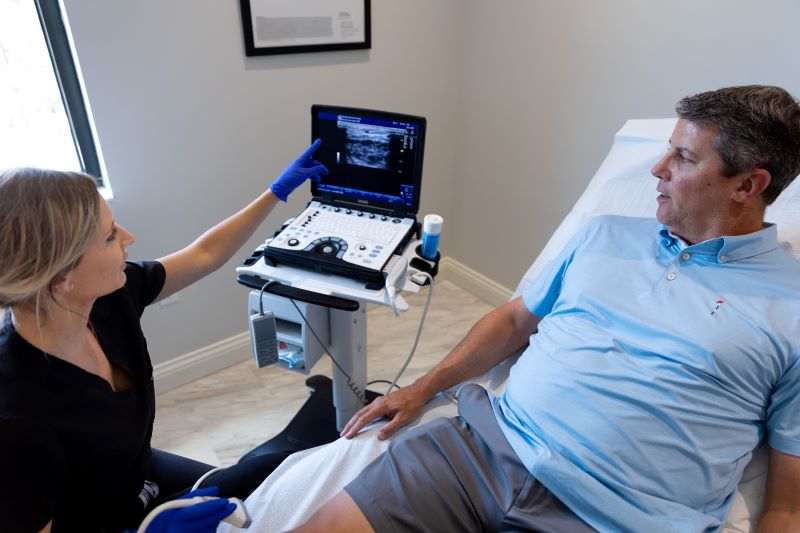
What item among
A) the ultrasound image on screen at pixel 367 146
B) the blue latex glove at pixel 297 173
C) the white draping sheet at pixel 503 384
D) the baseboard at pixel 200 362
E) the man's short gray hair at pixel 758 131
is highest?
the man's short gray hair at pixel 758 131

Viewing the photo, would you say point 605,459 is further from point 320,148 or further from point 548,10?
A: point 548,10

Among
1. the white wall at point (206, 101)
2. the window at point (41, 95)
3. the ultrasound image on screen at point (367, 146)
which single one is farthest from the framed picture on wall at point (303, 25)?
the ultrasound image on screen at point (367, 146)

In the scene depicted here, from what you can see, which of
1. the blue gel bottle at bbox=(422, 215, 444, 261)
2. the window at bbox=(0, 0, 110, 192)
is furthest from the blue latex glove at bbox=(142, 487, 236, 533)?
the window at bbox=(0, 0, 110, 192)

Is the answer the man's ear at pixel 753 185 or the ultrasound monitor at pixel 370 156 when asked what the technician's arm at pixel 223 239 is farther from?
the man's ear at pixel 753 185

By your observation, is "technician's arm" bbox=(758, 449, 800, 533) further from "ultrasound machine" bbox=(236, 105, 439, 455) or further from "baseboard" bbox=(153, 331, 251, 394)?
"baseboard" bbox=(153, 331, 251, 394)

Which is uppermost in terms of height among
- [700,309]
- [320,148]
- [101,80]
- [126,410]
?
[101,80]

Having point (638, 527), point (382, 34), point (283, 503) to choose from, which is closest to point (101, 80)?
point (382, 34)

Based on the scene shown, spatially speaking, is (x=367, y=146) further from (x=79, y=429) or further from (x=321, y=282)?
(x=79, y=429)

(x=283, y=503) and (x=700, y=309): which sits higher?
(x=700, y=309)

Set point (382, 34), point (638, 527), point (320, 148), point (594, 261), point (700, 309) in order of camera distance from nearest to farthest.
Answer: point (638, 527)
point (700, 309)
point (594, 261)
point (320, 148)
point (382, 34)

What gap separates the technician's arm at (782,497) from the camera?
0.94 m

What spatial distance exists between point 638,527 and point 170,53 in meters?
1.75

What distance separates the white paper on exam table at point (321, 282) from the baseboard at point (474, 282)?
128cm

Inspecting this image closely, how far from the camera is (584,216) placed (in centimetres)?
155
